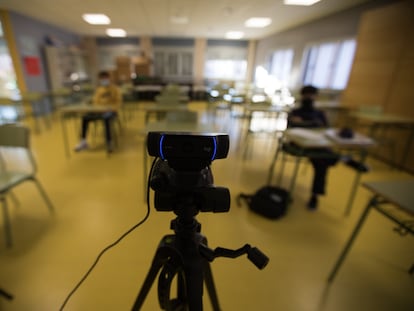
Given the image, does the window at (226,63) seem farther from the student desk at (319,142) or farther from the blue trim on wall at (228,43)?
the student desk at (319,142)

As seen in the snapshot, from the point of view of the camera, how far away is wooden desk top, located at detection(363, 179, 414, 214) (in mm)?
982

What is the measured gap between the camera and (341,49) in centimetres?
476

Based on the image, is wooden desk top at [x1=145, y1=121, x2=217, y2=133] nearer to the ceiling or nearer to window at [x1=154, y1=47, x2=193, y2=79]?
the ceiling

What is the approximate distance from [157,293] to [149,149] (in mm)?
405

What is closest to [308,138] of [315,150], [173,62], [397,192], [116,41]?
[315,150]

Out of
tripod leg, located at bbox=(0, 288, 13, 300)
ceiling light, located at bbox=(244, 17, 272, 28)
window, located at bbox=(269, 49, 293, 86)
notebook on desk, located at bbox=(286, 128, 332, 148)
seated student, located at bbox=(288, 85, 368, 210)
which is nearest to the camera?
ceiling light, located at bbox=(244, 17, 272, 28)

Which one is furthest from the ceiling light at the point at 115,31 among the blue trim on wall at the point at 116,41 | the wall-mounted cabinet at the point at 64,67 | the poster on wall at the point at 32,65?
the poster on wall at the point at 32,65

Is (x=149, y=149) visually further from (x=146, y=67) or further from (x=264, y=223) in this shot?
(x=146, y=67)

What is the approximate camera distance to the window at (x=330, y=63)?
15.3ft

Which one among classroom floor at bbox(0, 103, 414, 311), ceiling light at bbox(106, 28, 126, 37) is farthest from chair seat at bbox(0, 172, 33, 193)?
ceiling light at bbox(106, 28, 126, 37)

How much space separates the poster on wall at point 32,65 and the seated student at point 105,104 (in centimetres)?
323

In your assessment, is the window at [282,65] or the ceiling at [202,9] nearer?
the ceiling at [202,9]

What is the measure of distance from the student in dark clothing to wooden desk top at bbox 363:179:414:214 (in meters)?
0.86

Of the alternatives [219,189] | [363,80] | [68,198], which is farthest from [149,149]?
[363,80]
